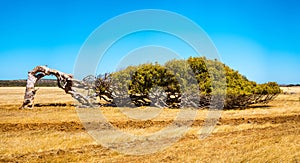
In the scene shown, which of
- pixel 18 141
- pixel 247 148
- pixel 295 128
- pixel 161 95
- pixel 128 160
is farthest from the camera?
pixel 161 95

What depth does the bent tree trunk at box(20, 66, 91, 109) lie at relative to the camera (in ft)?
82.0

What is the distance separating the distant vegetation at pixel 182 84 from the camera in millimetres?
26516

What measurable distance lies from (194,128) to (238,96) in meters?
13.7

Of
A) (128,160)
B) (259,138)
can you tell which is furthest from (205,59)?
(128,160)

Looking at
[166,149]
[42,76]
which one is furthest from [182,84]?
[166,149]

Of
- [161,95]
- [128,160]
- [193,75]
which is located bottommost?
[128,160]

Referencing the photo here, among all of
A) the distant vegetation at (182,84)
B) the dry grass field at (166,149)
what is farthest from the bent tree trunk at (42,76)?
the dry grass field at (166,149)

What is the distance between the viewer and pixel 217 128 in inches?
566

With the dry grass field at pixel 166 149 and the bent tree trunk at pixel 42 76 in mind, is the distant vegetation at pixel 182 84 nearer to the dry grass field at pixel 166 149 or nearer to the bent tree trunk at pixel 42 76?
the bent tree trunk at pixel 42 76

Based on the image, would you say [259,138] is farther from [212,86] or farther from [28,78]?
[28,78]

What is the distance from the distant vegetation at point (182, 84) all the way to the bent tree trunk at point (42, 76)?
2009mm

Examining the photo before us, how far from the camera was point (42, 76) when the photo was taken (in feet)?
88.6

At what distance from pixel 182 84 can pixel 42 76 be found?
40.4 ft

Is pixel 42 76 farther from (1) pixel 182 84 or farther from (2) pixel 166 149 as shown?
(2) pixel 166 149
